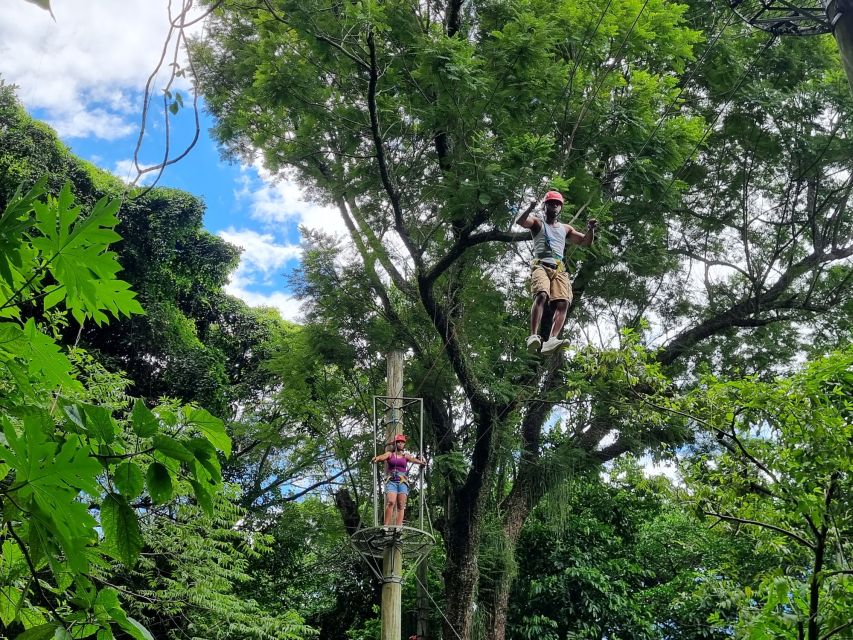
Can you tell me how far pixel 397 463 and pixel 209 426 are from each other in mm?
6637

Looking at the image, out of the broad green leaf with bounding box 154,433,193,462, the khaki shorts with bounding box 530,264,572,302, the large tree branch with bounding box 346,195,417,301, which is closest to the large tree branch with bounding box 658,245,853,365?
the large tree branch with bounding box 346,195,417,301

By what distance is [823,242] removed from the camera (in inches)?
376

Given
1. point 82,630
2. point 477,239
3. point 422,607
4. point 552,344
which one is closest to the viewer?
point 82,630

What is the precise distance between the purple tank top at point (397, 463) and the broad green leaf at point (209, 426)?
21.6 feet

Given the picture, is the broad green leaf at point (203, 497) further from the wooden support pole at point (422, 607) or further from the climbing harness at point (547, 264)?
the wooden support pole at point (422, 607)

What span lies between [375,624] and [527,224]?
298 inches

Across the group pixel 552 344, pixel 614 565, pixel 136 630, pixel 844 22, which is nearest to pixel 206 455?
pixel 136 630

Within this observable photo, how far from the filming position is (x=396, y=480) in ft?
25.9

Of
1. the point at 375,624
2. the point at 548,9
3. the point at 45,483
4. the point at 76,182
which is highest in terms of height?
the point at 76,182

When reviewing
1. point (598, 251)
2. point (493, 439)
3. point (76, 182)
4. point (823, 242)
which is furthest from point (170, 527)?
point (823, 242)

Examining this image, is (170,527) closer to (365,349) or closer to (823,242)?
(365,349)

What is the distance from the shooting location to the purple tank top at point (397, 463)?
7.84 metres

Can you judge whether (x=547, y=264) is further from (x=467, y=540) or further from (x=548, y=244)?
(x=467, y=540)

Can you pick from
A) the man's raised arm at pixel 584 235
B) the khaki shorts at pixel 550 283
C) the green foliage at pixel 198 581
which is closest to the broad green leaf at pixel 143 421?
the khaki shorts at pixel 550 283
